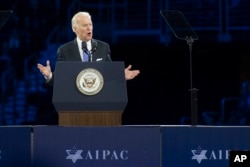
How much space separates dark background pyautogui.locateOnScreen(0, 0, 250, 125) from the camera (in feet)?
21.8

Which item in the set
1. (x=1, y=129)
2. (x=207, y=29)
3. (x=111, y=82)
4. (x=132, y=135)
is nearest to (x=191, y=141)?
(x=132, y=135)

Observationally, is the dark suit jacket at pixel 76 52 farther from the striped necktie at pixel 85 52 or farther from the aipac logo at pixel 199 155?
the aipac logo at pixel 199 155

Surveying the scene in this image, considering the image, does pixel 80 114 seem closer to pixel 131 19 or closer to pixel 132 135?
pixel 132 135

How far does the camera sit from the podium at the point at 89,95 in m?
3.45

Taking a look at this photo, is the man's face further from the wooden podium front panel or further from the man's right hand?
the wooden podium front panel

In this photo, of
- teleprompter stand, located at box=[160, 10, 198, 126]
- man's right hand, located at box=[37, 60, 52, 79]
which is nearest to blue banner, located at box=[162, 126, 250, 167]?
teleprompter stand, located at box=[160, 10, 198, 126]

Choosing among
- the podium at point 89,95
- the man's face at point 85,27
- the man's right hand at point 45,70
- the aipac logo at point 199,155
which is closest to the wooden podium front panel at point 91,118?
the podium at point 89,95

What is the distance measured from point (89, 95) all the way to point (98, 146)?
30 cm

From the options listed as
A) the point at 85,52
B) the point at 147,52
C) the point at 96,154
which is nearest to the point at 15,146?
the point at 96,154

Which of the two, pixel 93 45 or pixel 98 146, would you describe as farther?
pixel 93 45

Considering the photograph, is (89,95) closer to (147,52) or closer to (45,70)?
(45,70)

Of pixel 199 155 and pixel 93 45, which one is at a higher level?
pixel 93 45

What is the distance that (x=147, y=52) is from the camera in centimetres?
671

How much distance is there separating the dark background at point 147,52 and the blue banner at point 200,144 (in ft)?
11.1
